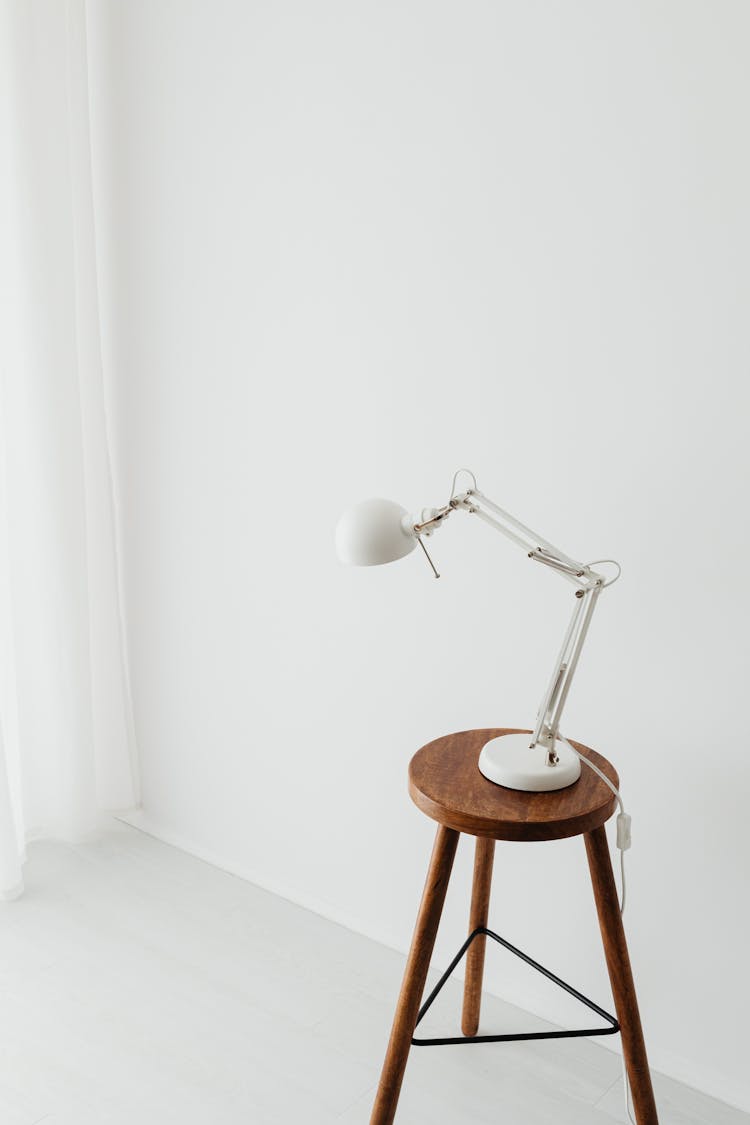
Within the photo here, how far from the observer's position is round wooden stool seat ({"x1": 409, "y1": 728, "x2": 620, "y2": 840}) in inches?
50.6

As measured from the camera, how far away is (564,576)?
4.57 feet

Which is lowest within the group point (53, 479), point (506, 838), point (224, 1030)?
point (224, 1030)

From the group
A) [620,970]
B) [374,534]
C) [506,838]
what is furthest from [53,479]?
[620,970]

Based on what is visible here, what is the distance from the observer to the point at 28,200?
2.12 metres

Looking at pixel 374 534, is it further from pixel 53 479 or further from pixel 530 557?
pixel 53 479

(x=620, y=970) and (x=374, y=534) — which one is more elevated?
(x=374, y=534)

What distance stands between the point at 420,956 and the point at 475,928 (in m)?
0.27

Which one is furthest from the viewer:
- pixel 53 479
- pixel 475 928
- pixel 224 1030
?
pixel 53 479

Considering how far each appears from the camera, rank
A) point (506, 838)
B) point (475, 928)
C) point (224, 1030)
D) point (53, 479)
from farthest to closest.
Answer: point (53, 479) < point (224, 1030) < point (475, 928) < point (506, 838)

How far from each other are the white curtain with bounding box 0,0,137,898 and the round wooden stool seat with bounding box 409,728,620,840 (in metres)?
1.13

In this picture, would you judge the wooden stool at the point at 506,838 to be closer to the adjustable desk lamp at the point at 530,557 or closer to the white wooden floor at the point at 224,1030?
the adjustable desk lamp at the point at 530,557

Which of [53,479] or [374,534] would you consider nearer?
[374,534]

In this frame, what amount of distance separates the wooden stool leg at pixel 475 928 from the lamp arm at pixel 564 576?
0.78 ft

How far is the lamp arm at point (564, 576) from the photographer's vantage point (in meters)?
1.36
